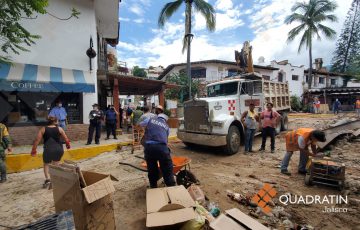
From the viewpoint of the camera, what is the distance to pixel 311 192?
4633 millimetres

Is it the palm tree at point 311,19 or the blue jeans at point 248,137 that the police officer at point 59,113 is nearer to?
the blue jeans at point 248,137

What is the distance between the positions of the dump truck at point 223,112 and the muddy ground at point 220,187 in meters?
0.60

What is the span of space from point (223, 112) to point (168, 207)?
5201 mm

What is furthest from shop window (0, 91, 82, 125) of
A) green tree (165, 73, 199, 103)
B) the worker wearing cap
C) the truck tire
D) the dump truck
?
green tree (165, 73, 199, 103)

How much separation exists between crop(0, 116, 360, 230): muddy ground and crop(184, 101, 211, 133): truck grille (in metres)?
0.90

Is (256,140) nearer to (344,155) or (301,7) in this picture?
(344,155)

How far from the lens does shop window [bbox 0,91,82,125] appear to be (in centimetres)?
813

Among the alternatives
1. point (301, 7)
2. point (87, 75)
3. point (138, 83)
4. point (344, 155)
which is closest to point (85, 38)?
point (87, 75)

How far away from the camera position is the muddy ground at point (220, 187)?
3738mm

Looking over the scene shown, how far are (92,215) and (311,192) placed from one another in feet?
13.8

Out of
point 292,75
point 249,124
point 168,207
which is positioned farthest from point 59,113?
point 292,75

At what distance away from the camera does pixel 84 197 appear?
2730mm

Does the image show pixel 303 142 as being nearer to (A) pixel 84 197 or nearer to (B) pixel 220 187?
(B) pixel 220 187

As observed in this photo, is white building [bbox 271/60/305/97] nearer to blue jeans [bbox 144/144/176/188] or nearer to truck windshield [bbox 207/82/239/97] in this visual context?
truck windshield [bbox 207/82/239/97]
